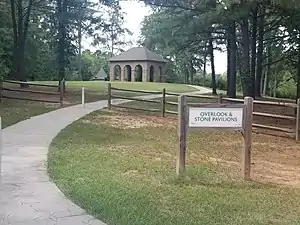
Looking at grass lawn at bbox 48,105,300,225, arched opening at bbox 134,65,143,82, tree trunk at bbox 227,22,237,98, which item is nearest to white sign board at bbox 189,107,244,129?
grass lawn at bbox 48,105,300,225

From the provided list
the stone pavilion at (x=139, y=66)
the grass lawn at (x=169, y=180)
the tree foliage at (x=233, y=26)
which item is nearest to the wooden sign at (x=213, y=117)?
the grass lawn at (x=169, y=180)

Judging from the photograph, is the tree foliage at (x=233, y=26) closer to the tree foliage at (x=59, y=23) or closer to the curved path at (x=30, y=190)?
the tree foliage at (x=59, y=23)

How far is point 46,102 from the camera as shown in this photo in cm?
2036

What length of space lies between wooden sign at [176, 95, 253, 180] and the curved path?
6.75 ft

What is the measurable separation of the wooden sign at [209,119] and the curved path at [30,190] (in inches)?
81.0

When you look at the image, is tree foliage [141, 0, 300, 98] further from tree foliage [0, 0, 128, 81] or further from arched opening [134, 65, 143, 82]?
arched opening [134, 65, 143, 82]

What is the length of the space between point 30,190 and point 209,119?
283 cm

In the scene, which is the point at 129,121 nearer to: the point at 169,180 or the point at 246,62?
the point at 169,180

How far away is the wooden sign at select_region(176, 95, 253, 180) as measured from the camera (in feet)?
23.0

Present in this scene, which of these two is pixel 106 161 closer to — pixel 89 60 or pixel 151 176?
pixel 151 176

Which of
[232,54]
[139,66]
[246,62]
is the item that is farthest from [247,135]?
[139,66]

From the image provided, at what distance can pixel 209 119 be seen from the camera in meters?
7.07

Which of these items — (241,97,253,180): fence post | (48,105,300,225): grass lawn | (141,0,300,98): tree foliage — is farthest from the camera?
(141,0,300,98): tree foliage

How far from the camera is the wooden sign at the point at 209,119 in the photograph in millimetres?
7023
